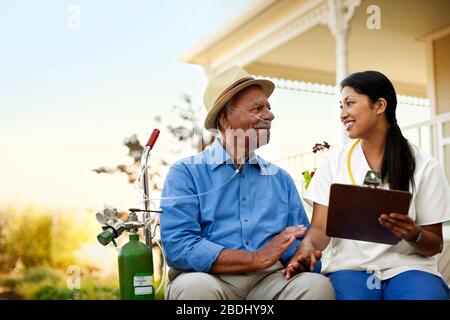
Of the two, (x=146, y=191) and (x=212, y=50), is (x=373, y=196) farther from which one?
(x=212, y=50)

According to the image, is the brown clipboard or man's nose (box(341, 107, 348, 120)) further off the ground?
man's nose (box(341, 107, 348, 120))

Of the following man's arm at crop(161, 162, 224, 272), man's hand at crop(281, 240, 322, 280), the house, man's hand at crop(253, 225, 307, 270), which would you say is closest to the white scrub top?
man's hand at crop(281, 240, 322, 280)

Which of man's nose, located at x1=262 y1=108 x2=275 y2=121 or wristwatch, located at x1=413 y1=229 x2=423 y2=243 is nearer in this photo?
wristwatch, located at x1=413 y1=229 x2=423 y2=243

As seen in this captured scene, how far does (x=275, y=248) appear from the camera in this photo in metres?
1.86

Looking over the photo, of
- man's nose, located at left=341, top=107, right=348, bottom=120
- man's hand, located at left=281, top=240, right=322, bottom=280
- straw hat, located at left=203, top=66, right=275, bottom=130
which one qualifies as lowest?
man's hand, located at left=281, top=240, right=322, bottom=280

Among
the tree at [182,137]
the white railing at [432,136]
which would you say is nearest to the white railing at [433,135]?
the white railing at [432,136]

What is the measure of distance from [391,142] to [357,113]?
0.16 metres

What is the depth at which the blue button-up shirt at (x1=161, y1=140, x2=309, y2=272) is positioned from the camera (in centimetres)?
192

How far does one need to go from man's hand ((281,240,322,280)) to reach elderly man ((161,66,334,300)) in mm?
32

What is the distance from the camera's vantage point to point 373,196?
5.71 feet

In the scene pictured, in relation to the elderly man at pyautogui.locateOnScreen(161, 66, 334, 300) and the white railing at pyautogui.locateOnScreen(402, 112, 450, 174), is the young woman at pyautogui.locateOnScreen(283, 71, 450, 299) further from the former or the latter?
the white railing at pyautogui.locateOnScreen(402, 112, 450, 174)

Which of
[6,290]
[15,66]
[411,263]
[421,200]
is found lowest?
[6,290]


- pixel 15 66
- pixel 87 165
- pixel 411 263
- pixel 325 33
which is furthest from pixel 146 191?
pixel 325 33

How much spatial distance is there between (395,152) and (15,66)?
2.88 meters
